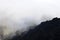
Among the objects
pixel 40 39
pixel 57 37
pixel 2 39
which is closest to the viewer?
pixel 57 37

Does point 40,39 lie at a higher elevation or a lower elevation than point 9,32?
lower

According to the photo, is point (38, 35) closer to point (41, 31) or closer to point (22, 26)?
point (41, 31)

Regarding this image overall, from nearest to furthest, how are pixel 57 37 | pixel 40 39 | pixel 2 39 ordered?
pixel 57 37
pixel 40 39
pixel 2 39

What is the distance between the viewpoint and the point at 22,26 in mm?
9609

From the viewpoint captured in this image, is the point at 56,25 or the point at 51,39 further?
the point at 56,25

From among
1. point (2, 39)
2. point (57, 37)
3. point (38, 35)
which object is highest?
point (2, 39)

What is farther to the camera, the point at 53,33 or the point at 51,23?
the point at 51,23

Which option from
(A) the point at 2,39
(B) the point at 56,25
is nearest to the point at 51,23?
(B) the point at 56,25

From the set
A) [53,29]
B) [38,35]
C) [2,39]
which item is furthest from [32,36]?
[2,39]

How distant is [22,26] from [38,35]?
4275 mm

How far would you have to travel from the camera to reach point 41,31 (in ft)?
17.7

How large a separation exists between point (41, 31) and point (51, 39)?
24.1 inches

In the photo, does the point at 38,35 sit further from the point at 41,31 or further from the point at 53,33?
the point at 53,33

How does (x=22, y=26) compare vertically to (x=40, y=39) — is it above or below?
above
